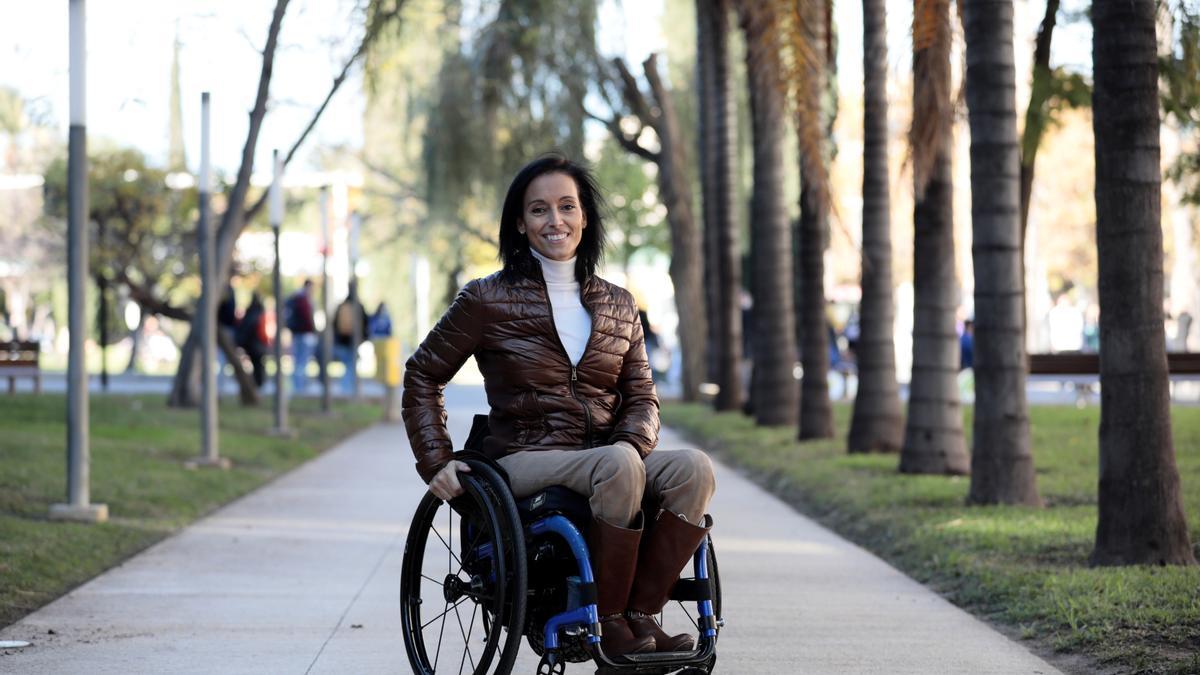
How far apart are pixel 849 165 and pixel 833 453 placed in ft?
167

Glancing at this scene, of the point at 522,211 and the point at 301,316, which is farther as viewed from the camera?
the point at 301,316

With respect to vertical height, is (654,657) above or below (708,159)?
below

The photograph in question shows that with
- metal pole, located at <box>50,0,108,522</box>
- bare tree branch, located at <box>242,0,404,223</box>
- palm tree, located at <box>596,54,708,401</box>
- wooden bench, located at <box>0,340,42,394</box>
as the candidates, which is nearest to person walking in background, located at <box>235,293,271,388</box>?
wooden bench, located at <box>0,340,42,394</box>

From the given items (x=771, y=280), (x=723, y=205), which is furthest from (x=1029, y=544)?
(x=723, y=205)

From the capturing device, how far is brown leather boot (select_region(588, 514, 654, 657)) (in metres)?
5.46

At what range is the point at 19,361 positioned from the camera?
25.8 metres

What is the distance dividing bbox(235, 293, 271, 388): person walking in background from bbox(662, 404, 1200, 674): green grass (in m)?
12.7

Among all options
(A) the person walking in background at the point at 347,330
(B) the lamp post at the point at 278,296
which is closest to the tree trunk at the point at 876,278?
(B) the lamp post at the point at 278,296

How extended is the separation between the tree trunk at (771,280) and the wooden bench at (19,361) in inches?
397

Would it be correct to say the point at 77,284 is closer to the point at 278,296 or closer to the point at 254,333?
the point at 278,296

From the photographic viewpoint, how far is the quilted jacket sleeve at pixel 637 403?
19.1 ft

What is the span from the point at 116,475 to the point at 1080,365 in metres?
11.4

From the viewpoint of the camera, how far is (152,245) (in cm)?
3219

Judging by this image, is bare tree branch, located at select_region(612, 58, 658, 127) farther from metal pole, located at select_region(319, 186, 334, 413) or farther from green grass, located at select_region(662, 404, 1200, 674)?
green grass, located at select_region(662, 404, 1200, 674)
